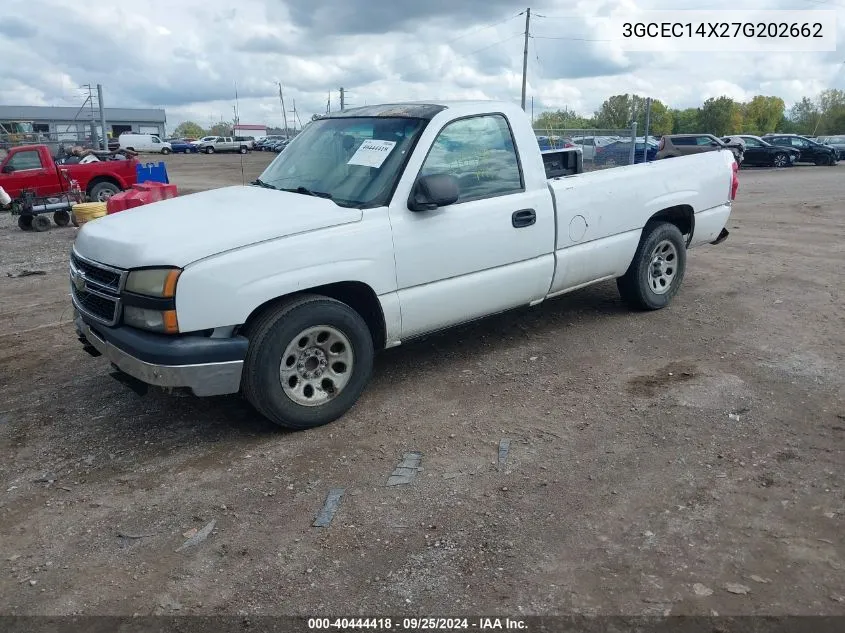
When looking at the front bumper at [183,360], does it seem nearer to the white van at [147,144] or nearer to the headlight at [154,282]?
the headlight at [154,282]

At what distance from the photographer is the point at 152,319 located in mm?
3732

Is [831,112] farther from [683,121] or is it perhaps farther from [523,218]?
[523,218]

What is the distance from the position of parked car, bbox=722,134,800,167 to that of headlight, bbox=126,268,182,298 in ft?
100

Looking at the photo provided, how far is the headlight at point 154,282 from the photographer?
362 centimetres

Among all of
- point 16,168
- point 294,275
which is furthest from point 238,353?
point 16,168

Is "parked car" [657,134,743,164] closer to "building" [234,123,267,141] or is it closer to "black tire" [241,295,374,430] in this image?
"black tire" [241,295,374,430]

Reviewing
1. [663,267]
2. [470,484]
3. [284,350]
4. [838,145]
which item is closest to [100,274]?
[284,350]

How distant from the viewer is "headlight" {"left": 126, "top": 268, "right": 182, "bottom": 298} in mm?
3625

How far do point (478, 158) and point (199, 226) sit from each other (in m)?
2.00

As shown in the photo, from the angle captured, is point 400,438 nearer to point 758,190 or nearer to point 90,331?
point 90,331

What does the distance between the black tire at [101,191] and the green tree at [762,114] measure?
95.1m

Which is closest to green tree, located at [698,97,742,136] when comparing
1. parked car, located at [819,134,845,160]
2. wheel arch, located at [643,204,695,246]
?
parked car, located at [819,134,845,160]

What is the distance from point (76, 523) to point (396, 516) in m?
1.55

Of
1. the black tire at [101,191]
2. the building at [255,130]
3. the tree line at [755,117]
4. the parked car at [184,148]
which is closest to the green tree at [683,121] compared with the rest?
the tree line at [755,117]
